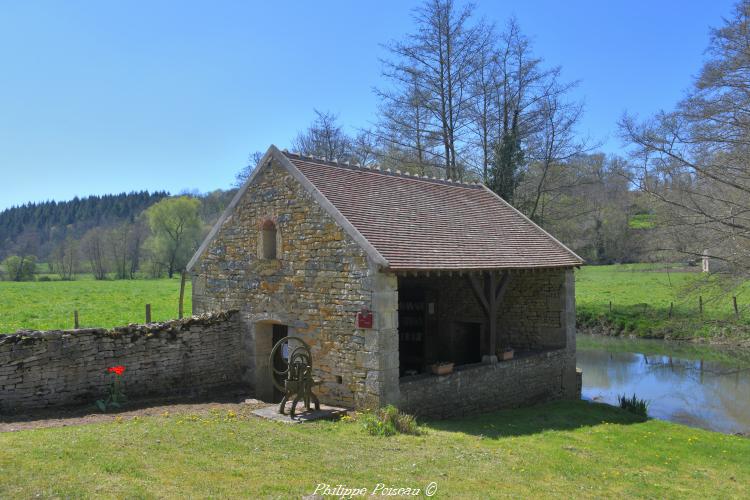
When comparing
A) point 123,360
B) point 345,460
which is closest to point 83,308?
point 123,360

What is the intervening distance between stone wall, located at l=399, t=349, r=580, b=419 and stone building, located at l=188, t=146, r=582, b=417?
3cm

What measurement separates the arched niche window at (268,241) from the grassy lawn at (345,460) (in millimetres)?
3420

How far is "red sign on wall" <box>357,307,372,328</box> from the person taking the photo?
9.01 m

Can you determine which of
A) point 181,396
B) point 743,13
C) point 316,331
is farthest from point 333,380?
point 743,13

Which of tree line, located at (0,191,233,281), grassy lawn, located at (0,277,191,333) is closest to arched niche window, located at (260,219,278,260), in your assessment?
grassy lawn, located at (0,277,191,333)

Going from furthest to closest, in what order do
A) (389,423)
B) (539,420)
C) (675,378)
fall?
(675,378) < (539,420) < (389,423)

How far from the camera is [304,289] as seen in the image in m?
10.2

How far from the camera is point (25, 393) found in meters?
8.50

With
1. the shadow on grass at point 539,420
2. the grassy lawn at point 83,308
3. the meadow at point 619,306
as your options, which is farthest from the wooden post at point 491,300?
the grassy lawn at point 83,308

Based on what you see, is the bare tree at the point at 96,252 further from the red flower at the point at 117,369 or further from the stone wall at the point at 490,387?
the stone wall at the point at 490,387

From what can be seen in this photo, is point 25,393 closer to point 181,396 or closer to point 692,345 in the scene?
point 181,396

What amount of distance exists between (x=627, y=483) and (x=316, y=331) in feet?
17.4

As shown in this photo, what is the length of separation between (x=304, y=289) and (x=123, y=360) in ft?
10.7

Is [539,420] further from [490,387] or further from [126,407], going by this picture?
[126,407]
